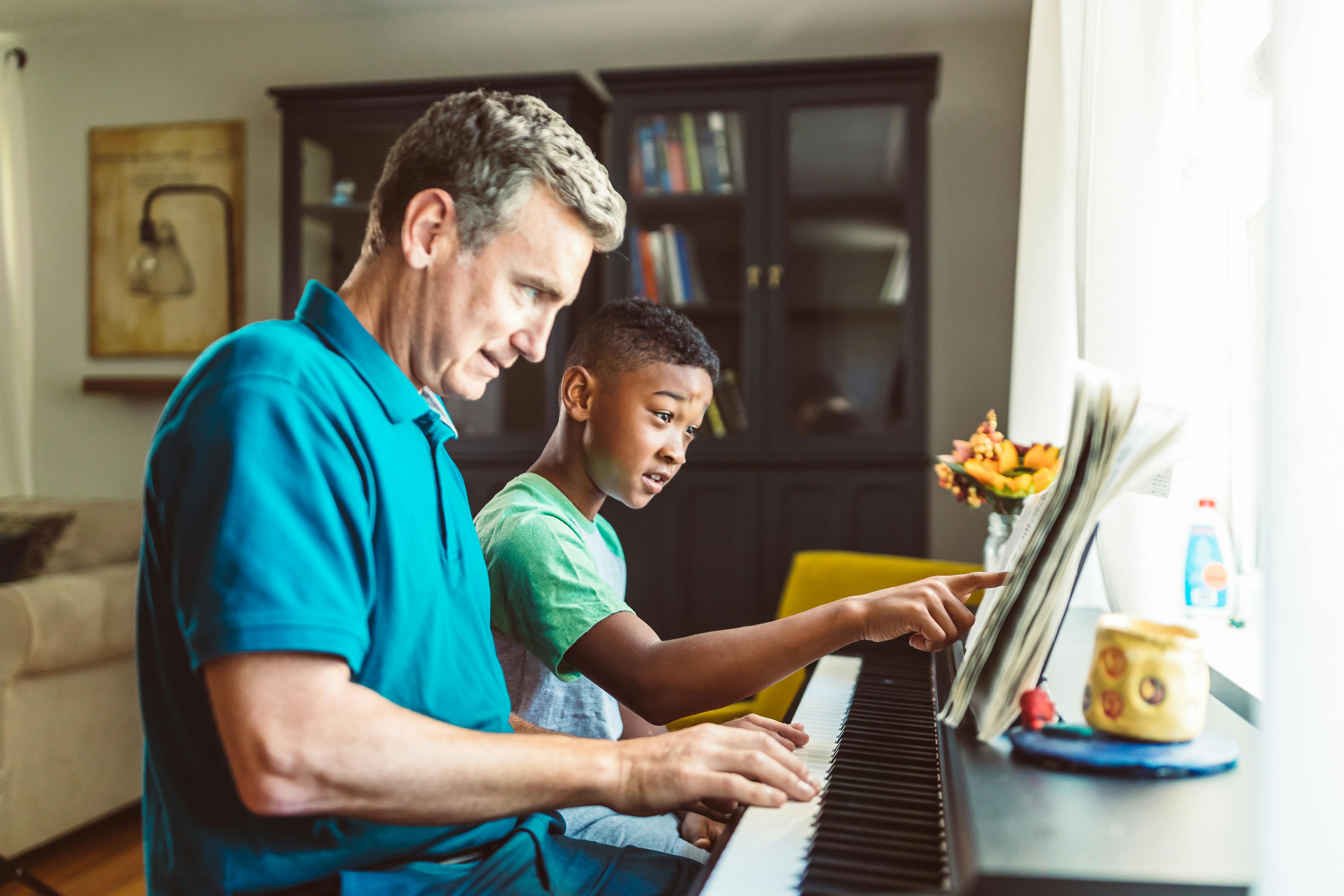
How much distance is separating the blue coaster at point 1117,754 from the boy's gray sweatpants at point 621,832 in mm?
412

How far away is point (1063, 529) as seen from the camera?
27.0 inches

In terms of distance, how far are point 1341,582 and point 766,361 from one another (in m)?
2.28

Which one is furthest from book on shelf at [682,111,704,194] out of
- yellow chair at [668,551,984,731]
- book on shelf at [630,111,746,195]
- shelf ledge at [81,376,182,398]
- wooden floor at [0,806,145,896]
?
wooden floor at [0,806,145,896]

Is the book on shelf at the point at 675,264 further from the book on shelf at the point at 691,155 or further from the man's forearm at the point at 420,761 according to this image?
the man's forearm at the point at 420,761

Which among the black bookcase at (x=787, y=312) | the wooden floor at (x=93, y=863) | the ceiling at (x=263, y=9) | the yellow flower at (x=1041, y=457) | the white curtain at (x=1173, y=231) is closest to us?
the white curtain at (x=1173, y=231)

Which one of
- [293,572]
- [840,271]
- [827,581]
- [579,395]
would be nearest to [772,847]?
[293,572]

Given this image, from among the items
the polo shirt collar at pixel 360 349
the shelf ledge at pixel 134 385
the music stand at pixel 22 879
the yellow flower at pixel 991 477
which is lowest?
the music stand at pixel 22 879

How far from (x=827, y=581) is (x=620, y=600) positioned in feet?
3.53

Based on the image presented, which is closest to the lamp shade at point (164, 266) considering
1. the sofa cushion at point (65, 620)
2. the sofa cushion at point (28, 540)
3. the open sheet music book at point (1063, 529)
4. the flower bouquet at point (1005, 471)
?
the sofa cushion at point (28, 540)

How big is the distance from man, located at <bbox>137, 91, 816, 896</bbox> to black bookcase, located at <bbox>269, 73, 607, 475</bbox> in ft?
6.45

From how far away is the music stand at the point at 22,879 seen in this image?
199cm

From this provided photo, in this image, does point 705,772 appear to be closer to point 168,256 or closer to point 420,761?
point 420,761

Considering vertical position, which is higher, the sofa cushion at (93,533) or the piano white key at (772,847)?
the piano white key at (772,847)

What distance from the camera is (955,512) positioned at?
10.3 ft
